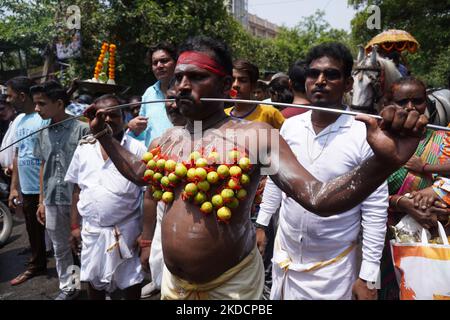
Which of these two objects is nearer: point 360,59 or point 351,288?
point 351,288

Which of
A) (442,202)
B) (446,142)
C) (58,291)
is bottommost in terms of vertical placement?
(58,291)

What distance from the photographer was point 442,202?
105 inches

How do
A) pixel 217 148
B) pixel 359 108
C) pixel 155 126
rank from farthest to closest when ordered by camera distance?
1. pixel 359 108
2. pixel 155 126
3. pixel 217 148

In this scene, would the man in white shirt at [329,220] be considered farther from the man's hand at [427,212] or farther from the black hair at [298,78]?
the black hair at [298,78]

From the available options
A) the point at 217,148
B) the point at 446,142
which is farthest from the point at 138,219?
the point at 446,142

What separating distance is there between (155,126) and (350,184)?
2477 millimetres

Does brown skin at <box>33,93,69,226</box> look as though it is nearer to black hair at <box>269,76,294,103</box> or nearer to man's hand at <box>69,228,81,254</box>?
man's hand at <box>69,228,81,254</box>

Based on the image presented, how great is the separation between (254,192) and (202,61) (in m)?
0.79

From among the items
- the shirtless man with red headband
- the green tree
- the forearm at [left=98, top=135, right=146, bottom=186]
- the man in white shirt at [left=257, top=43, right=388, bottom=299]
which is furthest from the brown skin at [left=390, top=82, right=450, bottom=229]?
the green tree

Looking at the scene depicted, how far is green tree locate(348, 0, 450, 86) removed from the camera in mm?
16112

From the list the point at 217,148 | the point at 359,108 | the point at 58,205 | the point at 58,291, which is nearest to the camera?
the point at 217,148

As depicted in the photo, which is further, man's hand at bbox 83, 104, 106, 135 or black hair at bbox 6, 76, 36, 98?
black hair at bbox 6, 76, 36, 98

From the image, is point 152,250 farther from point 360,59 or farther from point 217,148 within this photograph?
point 360,59

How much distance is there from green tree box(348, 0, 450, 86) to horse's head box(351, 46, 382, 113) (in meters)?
11.4
